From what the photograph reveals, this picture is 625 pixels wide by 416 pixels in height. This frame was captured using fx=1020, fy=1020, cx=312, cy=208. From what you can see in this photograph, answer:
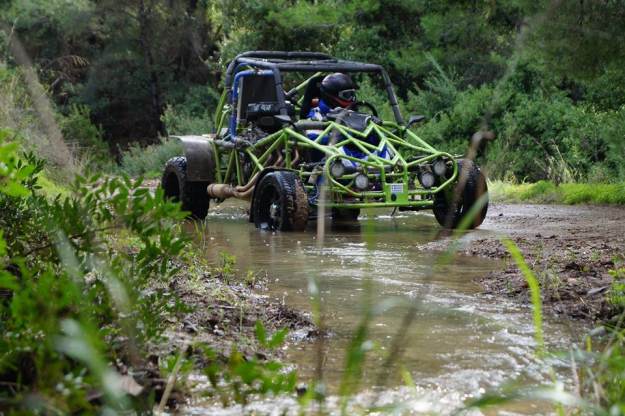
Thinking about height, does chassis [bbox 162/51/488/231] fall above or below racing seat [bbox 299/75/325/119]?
below

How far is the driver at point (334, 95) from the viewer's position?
1033 centimetres

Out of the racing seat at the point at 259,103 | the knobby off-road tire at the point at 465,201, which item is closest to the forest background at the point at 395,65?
the knobby off-road tire at the point at 465,201

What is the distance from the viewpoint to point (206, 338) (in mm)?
3904

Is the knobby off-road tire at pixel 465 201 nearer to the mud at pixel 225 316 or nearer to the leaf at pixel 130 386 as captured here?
the mud at pixel 225 316

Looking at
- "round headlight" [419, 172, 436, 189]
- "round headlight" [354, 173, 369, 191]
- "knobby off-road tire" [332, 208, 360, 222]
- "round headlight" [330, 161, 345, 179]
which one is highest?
"round headlight" [330, 161, 345, 179]

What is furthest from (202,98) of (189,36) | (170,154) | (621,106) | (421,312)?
(421,312)

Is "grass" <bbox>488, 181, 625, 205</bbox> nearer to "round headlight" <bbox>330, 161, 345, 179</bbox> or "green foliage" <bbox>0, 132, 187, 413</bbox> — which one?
"round headlight" <bbox>330, 161, 345, 179</bbox>

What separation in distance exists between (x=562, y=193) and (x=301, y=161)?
431 centimetres

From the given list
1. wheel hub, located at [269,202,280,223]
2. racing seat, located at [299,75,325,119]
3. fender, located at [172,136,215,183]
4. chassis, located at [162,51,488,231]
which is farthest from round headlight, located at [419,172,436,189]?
fender, located at [172,136,215,183]

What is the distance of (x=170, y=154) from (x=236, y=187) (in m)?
11.7

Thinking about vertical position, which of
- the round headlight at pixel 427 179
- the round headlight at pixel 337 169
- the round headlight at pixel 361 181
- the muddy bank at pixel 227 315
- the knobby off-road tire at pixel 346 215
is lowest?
the knobby off-road tire at pixel 346 215

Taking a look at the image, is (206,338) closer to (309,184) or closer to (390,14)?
(309,184)

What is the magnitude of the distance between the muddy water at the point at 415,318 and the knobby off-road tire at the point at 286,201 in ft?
1.28

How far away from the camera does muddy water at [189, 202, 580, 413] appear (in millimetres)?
3293
